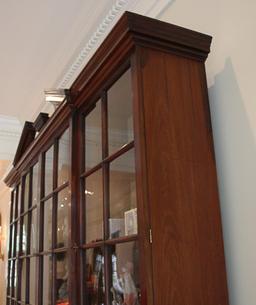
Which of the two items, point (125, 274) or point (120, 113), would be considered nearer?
point (125, 274)

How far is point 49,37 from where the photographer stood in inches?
94.9

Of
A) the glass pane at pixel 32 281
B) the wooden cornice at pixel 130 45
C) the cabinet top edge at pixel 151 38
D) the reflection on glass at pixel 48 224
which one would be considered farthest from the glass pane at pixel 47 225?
the cabinet top edge at pixel 151 38

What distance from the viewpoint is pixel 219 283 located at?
1059 millimetres

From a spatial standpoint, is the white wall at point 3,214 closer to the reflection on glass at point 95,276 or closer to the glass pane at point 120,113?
the reflection on glass at point 95,276

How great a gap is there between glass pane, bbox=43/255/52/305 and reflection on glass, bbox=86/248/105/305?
0.40 m

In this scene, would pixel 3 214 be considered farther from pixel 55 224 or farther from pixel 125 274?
pixel 125 274

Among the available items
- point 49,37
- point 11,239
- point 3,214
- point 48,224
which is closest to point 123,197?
point 48,224

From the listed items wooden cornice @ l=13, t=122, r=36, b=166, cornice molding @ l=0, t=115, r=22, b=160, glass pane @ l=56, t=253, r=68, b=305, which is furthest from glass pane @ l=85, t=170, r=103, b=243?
cornice molding @ l=0, t=115, r=22, b=160

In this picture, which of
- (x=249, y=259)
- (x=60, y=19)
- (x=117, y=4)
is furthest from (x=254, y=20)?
(x=60, y=19)

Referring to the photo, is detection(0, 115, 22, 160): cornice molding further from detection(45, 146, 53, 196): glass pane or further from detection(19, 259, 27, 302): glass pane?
detection(45, 146, 53, 196): glass pane

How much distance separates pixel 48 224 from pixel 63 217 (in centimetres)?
25

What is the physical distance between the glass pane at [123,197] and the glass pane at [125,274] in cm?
5

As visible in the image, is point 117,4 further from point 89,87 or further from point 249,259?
point 249,259

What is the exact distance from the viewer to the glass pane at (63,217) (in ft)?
5.06
